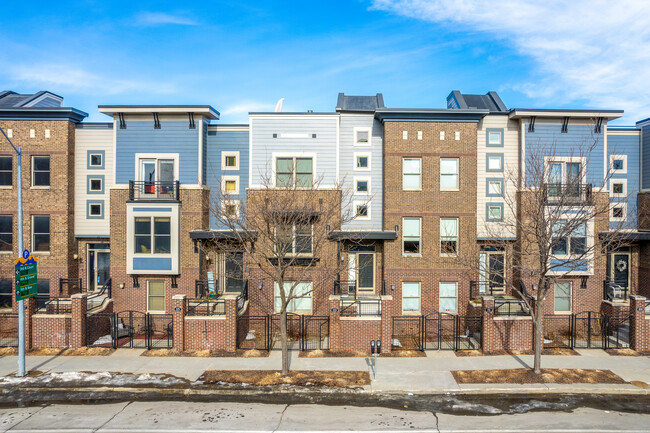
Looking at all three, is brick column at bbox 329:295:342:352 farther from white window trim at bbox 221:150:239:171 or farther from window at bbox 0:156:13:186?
window at bbox 0:156:13:186

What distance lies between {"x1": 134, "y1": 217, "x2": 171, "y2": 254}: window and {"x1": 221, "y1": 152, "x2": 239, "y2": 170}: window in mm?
3595

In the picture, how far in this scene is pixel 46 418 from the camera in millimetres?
10641

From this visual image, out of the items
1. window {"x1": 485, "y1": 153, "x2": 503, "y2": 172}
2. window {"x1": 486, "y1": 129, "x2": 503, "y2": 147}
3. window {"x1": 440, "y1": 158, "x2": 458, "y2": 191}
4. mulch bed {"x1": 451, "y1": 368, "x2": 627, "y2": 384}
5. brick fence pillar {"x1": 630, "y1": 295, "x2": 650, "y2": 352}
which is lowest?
mulch bed {"x1": 451, "y1": 368, "x2": 627, "y2": 384}

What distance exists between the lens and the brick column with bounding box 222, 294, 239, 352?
50.9ft

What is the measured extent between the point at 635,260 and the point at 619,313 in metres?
4.15

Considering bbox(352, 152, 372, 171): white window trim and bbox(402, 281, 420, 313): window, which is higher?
bbox(352, 152, 372, 171): white window trim

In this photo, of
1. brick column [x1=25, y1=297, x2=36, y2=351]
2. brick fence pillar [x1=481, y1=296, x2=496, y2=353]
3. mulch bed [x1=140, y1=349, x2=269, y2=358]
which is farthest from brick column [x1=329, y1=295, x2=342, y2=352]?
brick column [x1=25, y1=297, x2=36, y2=351]

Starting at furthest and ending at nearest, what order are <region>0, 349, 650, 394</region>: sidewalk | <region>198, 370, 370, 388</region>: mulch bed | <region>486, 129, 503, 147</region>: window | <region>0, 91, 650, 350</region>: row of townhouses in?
<region>486, 129, 503, 147</region>: window
<region>0, 91, 650, 350</region>: row of townhouses
<region>198, 370, 370, 388</region>: mulch bed
<region>0, 349, 650, 394</region>: sidewalk

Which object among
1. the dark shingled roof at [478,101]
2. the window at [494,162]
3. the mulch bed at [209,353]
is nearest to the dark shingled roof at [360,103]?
the dark shingled roof at [478,101]

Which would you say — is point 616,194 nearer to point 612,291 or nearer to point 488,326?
point 612,291

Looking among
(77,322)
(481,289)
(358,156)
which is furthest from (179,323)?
(481,289)

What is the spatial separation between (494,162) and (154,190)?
15683 mm

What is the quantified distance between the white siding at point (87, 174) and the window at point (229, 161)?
208 inches

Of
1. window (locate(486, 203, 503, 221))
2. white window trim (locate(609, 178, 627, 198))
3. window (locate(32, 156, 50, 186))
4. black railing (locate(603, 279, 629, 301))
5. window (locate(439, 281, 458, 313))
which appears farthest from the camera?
white window trim (locate(609, 178, 627, 198))
